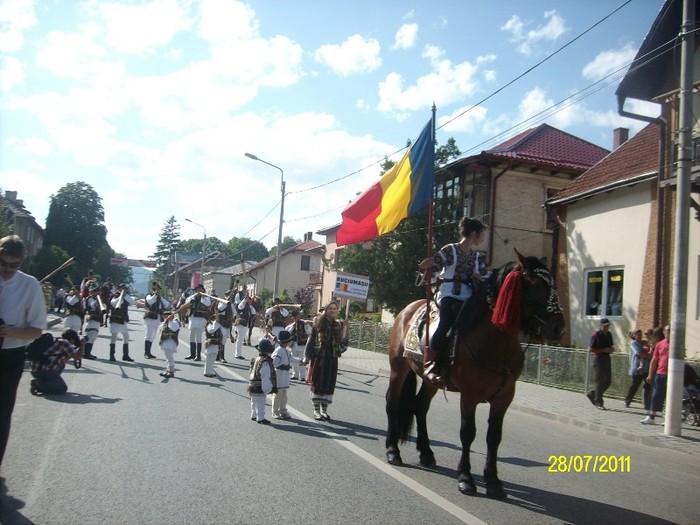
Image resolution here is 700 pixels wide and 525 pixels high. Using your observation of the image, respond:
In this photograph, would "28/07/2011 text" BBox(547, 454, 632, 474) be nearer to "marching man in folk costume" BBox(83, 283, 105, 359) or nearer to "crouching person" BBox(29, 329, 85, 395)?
"crouching person" BBox(29, 329, 85, 395)

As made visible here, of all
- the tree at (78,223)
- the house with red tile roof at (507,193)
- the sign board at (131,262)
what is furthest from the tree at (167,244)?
the house with red tile roof at (507,193)

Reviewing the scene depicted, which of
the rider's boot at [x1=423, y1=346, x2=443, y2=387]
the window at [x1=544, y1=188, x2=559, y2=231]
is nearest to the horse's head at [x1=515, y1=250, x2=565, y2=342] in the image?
the rider's boot at [x1=423, y1=346, x2=443, y2=387]

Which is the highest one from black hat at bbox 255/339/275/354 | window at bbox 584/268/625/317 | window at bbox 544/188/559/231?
window at bbox 544/188/559/231

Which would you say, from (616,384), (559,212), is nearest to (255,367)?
(616,384)

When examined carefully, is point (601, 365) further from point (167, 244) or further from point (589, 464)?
point (167, 244)

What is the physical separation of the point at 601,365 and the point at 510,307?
958 cm

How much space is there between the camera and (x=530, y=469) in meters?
7.17

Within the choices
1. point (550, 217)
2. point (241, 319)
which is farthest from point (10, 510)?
point (550, 217)

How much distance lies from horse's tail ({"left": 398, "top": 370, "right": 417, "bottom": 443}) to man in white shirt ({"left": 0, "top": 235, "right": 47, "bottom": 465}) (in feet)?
13.3

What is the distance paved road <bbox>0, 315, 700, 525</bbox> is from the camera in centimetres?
494

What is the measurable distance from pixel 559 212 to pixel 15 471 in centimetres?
2107

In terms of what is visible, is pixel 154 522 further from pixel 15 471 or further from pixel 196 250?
pixel 196 250

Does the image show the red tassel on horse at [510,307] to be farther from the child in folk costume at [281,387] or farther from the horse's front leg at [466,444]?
the child in folk costume at [281,387]

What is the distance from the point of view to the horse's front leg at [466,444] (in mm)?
5730
